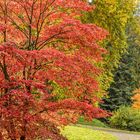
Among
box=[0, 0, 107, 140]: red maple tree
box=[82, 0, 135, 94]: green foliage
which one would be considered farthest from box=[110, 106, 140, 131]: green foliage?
box=[0, 0, 107, 140]: red maple tree

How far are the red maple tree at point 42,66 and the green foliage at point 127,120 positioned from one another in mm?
16766

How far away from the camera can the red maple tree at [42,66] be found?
8500 millimetres

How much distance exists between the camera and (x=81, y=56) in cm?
928

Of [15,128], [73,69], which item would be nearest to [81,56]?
[73,69]

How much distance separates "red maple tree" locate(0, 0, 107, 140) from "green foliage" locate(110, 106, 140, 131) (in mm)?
16766

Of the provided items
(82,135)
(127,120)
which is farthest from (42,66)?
(127,120)

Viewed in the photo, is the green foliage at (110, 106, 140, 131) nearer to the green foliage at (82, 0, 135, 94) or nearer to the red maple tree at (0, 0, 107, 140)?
the green foliage at (82, 0, 135, 94)

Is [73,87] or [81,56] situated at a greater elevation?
[81,56]

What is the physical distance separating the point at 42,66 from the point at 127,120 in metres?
18.1

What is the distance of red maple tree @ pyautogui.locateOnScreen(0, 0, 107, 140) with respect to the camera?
8500mm

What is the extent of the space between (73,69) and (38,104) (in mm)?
1029

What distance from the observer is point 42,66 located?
935 cm

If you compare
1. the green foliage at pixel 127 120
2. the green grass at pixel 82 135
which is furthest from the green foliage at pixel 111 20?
the green grass at pixel 82 135

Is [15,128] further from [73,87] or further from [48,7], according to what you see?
[48,7]
